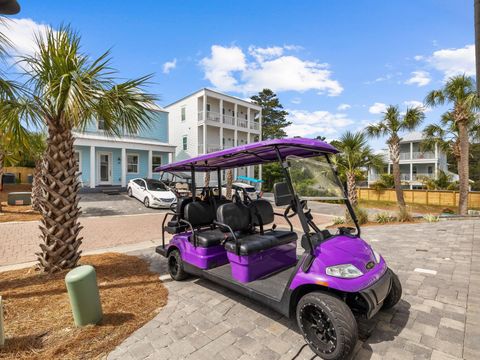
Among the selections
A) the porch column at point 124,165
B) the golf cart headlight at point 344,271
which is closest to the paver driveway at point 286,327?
the golf cart headlight at point 344,271

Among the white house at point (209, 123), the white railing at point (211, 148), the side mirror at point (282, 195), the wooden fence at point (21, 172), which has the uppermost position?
the white house at point (209, 123)

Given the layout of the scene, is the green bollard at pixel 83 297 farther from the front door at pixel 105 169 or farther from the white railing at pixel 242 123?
the white railing at pixel 242 123

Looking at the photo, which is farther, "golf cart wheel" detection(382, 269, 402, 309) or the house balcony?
the house balcony

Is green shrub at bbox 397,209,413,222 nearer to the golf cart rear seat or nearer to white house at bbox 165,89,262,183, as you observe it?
the golf cart rear seat

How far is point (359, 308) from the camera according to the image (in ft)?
9.12

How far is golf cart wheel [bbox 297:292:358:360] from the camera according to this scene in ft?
7.24

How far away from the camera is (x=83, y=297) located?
2.81 m

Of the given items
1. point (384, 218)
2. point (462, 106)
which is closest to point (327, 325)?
point (384, 218)

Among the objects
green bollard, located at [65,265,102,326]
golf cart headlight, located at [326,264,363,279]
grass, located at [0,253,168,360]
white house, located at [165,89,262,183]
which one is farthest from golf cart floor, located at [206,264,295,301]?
white house, located at [165,89,262,183]

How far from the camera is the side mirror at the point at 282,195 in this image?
2957 mm

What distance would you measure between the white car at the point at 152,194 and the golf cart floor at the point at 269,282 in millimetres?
9824

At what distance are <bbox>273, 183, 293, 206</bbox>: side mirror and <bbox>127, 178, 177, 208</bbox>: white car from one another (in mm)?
10553

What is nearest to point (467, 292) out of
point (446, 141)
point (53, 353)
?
point (53, 353)

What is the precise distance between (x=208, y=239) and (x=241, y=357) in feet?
5.36
